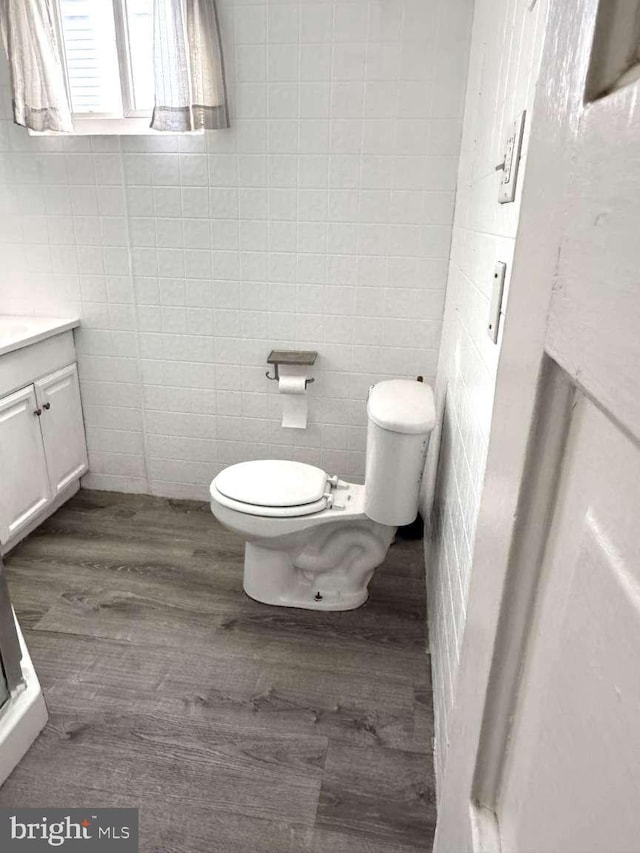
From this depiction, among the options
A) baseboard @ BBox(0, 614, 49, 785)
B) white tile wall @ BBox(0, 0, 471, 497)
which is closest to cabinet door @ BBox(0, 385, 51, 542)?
white tile wall @ BBox(0, 0, 471, 497)

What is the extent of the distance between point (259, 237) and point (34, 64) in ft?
3.25

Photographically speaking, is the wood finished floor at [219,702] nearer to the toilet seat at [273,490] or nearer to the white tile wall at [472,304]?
the white tile wall at [472,304]

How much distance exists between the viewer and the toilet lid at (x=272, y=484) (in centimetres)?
188

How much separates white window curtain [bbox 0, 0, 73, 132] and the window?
110mm

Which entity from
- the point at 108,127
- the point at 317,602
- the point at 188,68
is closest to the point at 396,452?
the point at 317,602

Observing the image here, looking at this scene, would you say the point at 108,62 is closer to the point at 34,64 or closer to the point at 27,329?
the point at 34,64

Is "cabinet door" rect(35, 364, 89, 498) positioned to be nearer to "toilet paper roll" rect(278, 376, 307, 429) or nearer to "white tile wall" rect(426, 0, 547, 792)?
"toilet paper roll" rect(278, 376, 307, 429)

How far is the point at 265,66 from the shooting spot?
6.91 feet

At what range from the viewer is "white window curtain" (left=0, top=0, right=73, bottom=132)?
81.0 inches

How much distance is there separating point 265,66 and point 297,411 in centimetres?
131

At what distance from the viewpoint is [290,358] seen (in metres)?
2.38

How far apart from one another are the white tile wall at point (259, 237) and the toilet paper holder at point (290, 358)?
0.13 feet

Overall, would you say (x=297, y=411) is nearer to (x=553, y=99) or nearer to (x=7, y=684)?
(x=7, y=684)

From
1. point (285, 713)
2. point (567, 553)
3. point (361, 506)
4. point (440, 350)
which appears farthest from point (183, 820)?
point (440, 350)
